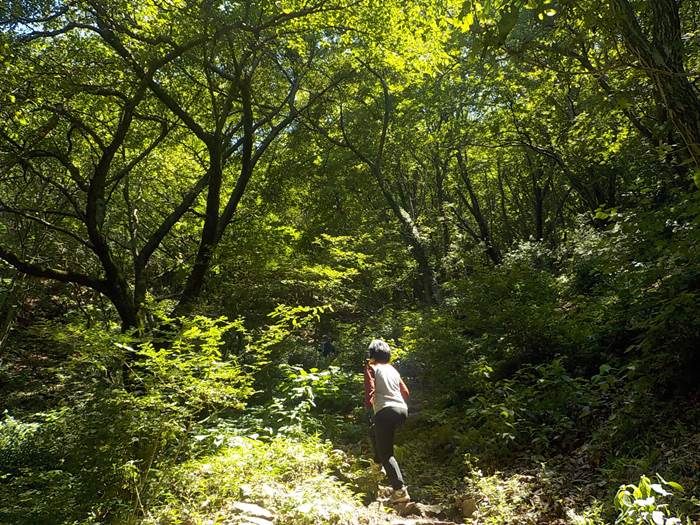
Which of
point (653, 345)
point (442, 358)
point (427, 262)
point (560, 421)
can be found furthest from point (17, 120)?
point (427, 262)

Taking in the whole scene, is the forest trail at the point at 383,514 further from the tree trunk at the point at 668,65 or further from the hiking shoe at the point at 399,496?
the tree trunk at the point at 668,65

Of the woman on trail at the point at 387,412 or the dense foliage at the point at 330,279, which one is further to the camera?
the woman on trail at the point at 387,412

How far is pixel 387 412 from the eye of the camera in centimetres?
534

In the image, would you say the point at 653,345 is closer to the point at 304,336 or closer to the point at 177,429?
the point at 177,429

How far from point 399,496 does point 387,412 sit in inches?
35.6

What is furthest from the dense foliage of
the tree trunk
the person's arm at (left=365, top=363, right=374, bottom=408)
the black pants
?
the person's arm at (left=365, top=363, right=374, bottom=408)

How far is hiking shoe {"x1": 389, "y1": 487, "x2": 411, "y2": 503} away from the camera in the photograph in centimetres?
497

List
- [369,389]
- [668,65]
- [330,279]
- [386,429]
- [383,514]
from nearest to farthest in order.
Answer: [668,65] → [383,514] → [386,429] → [369,389] → [330,279]

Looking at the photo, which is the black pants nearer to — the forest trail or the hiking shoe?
the hiking shoe

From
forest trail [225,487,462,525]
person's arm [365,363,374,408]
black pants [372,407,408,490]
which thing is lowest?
forest trail [225,487,462,525]

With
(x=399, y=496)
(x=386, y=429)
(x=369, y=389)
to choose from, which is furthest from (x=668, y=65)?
(x=399, y=496)

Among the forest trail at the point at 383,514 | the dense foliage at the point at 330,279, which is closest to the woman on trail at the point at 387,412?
the forest trail at the point at 383,514

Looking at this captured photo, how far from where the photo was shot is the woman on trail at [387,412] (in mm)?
5198

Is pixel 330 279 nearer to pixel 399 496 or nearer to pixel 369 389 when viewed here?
pixel 369 389
